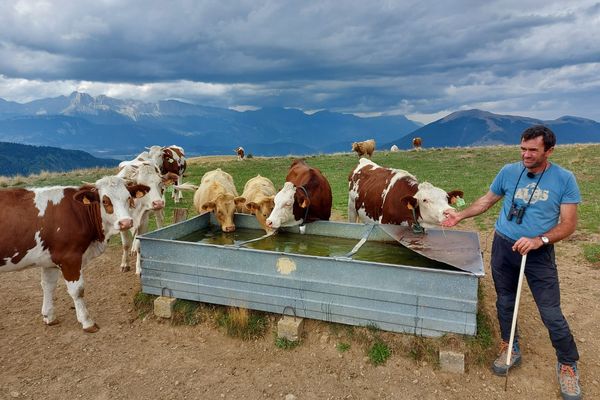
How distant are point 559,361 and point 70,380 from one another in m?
5.46

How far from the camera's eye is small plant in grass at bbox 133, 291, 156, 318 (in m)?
6.11

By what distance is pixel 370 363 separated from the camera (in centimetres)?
475

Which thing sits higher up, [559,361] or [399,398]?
[559,361]

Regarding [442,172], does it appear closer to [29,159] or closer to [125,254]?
[125,254]

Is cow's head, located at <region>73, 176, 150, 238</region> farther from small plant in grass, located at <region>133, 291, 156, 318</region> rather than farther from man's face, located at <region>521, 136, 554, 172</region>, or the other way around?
man's face, located at <region>521, 136, 554, 172</region>

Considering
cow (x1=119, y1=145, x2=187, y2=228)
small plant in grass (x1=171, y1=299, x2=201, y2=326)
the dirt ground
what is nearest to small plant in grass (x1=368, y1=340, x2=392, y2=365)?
the dirt ground

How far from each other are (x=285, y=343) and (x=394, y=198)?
342 centimetres

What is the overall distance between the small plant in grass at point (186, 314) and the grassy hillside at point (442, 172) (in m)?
6.52

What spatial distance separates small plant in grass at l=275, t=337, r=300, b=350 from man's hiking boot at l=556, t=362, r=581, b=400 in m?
2.91

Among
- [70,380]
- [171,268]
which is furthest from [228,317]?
[70,380]

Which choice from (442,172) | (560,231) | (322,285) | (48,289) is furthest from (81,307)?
(442,172)

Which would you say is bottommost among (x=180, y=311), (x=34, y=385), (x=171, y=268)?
(x=34, y=385)

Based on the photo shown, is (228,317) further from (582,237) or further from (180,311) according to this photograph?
(582,237)

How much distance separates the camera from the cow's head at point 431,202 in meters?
6.34
